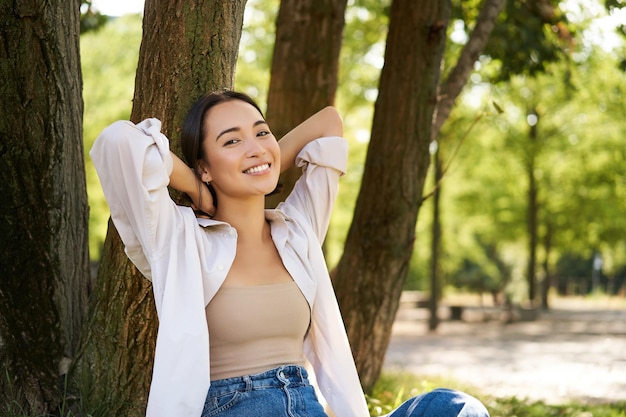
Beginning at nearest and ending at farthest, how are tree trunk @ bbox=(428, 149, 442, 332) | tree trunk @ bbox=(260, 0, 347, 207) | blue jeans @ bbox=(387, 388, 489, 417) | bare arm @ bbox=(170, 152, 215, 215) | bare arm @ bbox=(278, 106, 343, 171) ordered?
blue jeans @ bbox=(387, 388, 489, 417), bare arm @ bbox=(170, 152, 215, 215), bare arm @ bbox=(278, 106, 343, 171), tree trunk @ bbox=(260, 0, 347, 207), tree trunk @ bbox=(428, 149, 442, 332)

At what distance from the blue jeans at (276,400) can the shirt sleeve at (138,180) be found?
1.70 feet

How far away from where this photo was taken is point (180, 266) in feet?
8.99

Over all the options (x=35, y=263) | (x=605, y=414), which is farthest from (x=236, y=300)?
(x=605, y=414)

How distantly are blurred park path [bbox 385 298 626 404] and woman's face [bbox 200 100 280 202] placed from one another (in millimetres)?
5631

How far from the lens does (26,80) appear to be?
3.92 m

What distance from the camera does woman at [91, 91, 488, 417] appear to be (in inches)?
103

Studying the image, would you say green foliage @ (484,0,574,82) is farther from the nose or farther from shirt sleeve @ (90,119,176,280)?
shirt sleeve @ (90,119,176,280)

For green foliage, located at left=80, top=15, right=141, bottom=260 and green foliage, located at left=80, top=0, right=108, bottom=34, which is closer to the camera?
green foliage, located at left=80, top=0, right=108, bottom=34

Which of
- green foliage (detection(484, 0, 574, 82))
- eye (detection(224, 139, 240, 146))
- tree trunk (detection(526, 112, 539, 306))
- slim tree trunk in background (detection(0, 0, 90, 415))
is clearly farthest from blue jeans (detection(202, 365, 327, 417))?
tree trunk (detection(526, 112, 539, 306))

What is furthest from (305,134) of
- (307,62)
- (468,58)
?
(468,58)

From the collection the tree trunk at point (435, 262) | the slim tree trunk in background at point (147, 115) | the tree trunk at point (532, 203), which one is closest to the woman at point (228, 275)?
the slim tree trunk in background at point (147, 115)

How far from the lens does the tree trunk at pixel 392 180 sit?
20.2 feet

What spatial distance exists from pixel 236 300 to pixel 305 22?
429cm

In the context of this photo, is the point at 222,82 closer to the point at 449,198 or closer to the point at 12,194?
the point at 12,194
